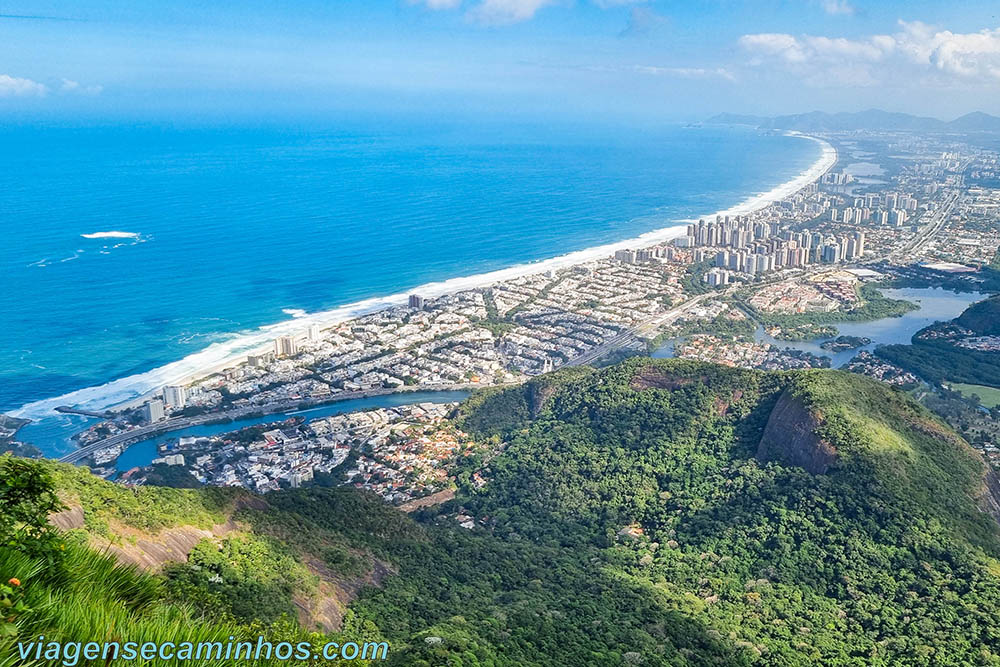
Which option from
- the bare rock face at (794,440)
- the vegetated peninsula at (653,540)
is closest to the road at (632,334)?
the vegetated peninsula at (653,540)

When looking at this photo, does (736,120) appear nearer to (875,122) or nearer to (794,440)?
(875,122)

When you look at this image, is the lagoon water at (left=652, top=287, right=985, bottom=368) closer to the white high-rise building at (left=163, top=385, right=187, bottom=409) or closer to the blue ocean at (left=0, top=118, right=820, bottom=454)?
the blue ocean at (left=0, top=118, right=820, bottom=454)

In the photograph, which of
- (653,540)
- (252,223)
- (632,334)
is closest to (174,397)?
(653,540)

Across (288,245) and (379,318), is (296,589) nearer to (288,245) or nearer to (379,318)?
(379,318)

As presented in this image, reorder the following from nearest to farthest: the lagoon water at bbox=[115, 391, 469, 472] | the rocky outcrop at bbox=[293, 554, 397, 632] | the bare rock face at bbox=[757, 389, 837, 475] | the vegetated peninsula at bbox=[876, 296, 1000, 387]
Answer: the rocky outcrop at bbox=[293, 554, 397, 632] < the bare rock face at bbox=[757, 389, 837, 475] < the lagoon water at bbox=[115, 391, 469, 472] < the vegetated peninsula at bbox=[876, 296, 1000, 387]

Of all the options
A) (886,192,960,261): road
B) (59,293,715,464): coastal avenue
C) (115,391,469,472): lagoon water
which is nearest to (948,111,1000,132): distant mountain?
(886,192,960,261): road
